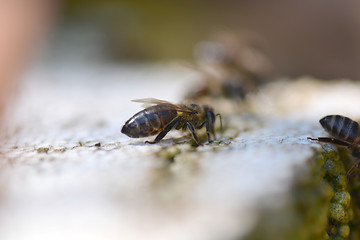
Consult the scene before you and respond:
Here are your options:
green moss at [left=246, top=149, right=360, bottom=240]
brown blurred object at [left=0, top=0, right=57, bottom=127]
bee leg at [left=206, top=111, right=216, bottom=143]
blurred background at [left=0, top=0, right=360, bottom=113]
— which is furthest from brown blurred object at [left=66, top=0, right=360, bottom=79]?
green moss at [left=246, top=149, right=360, bottom=240]

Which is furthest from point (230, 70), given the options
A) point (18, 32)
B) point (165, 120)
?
point (18, 32)

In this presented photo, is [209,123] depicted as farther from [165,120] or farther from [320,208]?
[320,208]

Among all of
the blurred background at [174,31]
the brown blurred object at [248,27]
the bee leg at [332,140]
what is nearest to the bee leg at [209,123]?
the bee leg at [332,140]

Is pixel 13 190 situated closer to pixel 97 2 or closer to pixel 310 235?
pixel 310 235

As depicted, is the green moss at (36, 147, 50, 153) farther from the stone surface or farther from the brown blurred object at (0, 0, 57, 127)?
the brown blurred object at (0, 0, 57, 127)

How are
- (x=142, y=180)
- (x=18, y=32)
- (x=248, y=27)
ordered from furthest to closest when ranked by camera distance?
(x=248, y=27) → (x=18, y=32) → (x=142, y=180)

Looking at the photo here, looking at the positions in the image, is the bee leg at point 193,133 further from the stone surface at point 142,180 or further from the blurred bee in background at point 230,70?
the blurred bee in background at point 230,70
